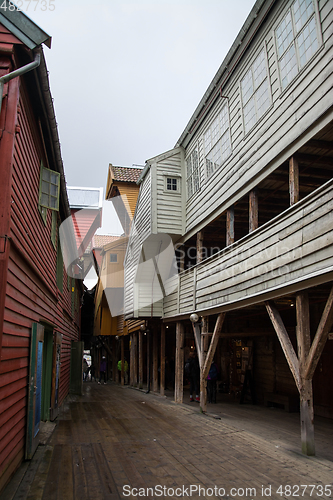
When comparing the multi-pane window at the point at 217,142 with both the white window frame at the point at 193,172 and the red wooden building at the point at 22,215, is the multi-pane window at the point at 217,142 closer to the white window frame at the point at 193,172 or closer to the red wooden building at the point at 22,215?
the white window frame at the point at 193,172

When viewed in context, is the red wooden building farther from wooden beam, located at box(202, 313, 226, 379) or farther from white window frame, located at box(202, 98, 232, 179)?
white window frame, located at box(202, 98, 232, 179)

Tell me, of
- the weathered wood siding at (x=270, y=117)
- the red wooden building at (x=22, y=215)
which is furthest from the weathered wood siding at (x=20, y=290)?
the weathered wood siding at (x=270, y=117)

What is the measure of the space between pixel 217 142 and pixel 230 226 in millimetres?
Result: 2560

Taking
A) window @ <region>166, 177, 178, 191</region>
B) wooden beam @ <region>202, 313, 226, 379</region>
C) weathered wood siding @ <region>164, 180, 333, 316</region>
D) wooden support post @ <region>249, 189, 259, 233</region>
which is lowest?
wooden beam @ <region>202, 313, 226, 379</region>

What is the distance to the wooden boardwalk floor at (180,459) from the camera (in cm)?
480

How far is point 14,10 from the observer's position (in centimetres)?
493

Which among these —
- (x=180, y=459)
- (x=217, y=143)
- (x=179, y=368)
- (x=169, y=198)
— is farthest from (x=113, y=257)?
(x=180, y=459)

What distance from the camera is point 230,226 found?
32.6ft

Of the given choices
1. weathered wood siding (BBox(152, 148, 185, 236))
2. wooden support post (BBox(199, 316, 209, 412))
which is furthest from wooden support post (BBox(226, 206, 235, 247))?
weathered wood siding (BBox(152, 148, 185, 236))

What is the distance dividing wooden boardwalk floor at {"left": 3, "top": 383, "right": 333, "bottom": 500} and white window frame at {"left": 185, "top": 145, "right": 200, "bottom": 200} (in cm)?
680

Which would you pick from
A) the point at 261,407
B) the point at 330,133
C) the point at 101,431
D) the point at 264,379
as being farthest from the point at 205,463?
the point at 264,379

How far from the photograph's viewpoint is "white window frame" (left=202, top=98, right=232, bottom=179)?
10250 millimetres

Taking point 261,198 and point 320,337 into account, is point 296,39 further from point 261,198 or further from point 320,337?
point 320,337

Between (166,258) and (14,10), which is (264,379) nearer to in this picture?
(166,258)
